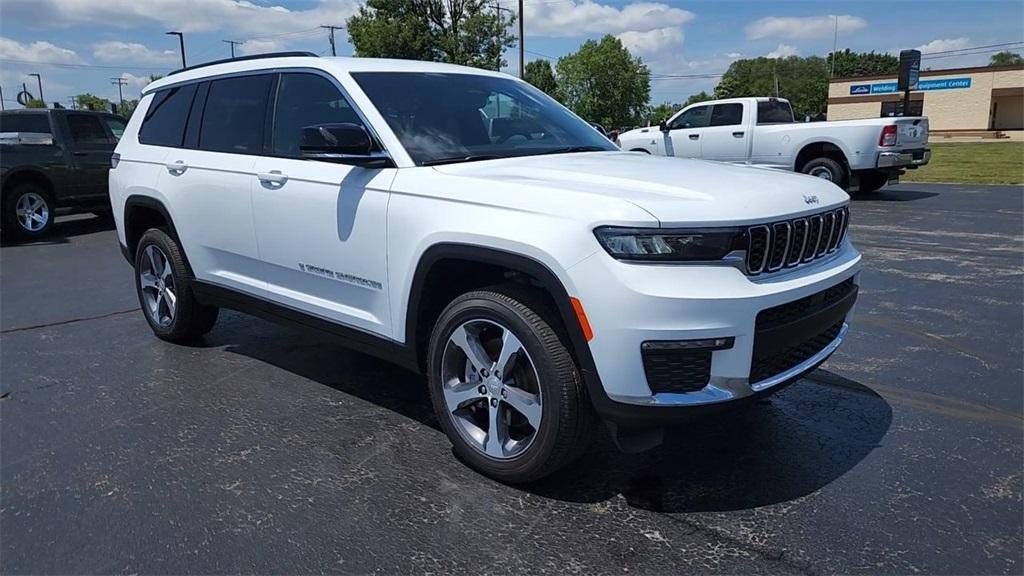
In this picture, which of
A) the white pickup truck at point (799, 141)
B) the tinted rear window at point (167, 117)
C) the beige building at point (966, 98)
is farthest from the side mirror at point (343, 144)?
the beige building at point (966, 98)

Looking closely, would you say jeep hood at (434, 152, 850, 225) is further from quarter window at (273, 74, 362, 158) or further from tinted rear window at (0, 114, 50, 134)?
tinted rear window at (0, 114, 50, 134)

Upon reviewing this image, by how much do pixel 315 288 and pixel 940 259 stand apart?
6852 millimetres

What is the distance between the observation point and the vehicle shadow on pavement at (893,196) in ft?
44.9

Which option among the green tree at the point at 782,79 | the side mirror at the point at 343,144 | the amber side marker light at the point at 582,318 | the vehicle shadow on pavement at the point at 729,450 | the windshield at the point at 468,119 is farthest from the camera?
the green tree at the point at 782,79

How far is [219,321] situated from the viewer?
19.8 ft

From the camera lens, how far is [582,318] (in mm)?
2707

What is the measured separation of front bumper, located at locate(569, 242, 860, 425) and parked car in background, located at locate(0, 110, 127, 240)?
11516 mm

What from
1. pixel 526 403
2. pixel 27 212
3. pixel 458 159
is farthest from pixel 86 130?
pixel 526 403

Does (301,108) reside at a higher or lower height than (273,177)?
higher

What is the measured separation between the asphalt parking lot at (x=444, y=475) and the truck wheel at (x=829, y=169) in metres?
8.36

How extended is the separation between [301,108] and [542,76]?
252 ft

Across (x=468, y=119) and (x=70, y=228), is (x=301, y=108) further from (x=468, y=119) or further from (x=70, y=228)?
(x=70, y=228)

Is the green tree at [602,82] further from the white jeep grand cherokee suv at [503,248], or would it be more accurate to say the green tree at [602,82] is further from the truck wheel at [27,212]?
the white jeep grand cherokee suv at [503,248]

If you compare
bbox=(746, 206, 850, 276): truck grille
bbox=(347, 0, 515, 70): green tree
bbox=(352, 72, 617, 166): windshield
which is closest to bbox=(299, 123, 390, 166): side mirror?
bbox=(352, 72, 617, 166): windshield
